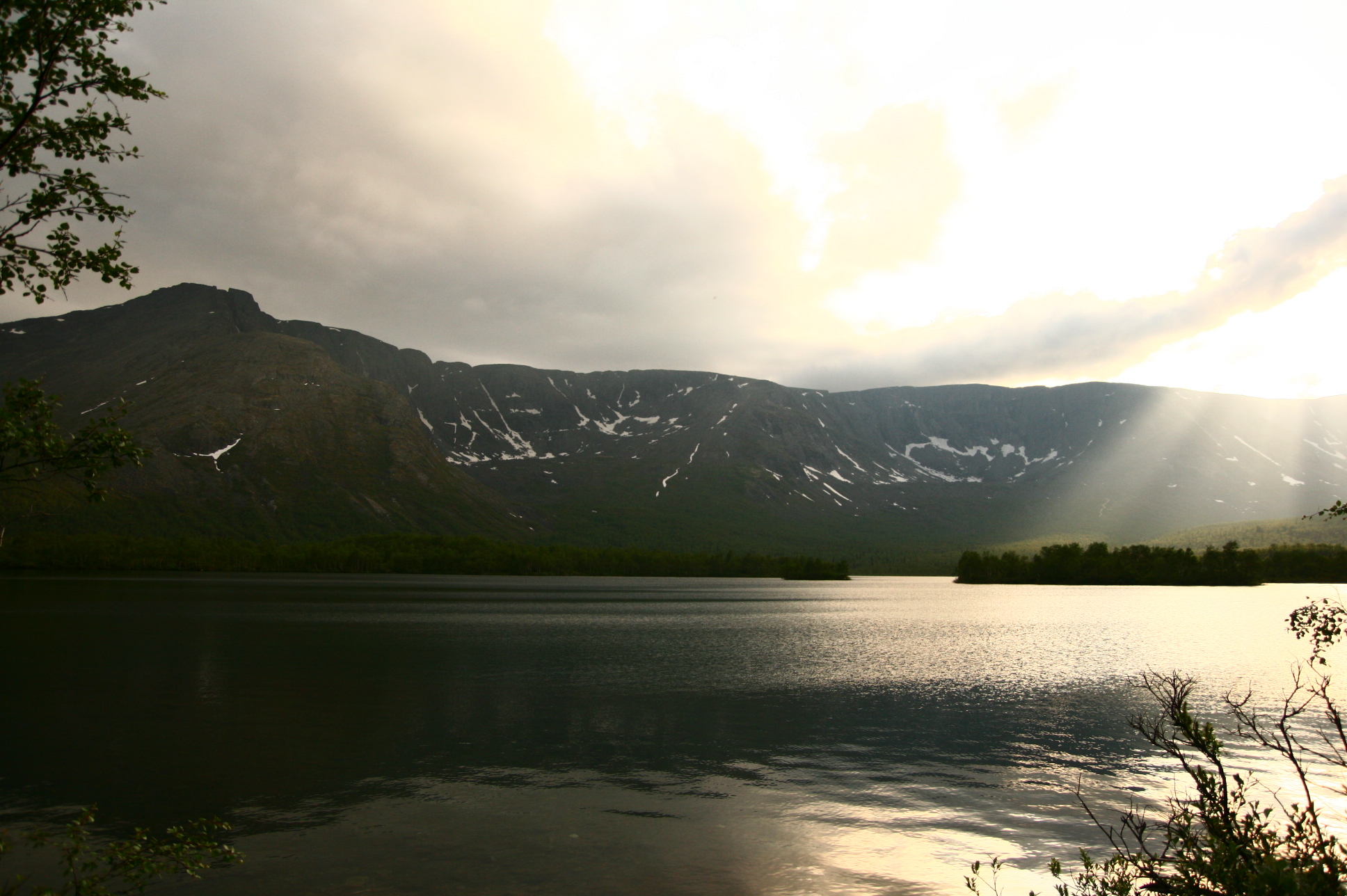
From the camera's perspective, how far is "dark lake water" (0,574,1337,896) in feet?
72.7

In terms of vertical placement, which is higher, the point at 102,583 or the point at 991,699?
the point at 991,699

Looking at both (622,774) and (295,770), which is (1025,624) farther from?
(295,770)

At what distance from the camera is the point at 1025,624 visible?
351 feet

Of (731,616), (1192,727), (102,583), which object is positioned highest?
(1192,727)

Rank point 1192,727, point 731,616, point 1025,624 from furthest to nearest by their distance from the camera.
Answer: point 731,616 < point 1025,624 < point 1192,727

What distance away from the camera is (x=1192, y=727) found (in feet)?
44.9

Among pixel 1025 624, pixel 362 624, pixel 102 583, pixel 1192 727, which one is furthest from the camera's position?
pixel 102 583

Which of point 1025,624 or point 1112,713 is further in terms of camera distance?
point 1025,624

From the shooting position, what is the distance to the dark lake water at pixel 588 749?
72.7ft

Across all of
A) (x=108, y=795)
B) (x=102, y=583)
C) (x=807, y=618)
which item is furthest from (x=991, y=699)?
(x=102, y=583)

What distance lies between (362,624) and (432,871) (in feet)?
262

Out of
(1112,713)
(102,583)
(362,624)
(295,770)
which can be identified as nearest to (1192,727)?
(295,770)

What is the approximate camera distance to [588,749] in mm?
34906

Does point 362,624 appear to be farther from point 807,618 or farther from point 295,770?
point 295,770
